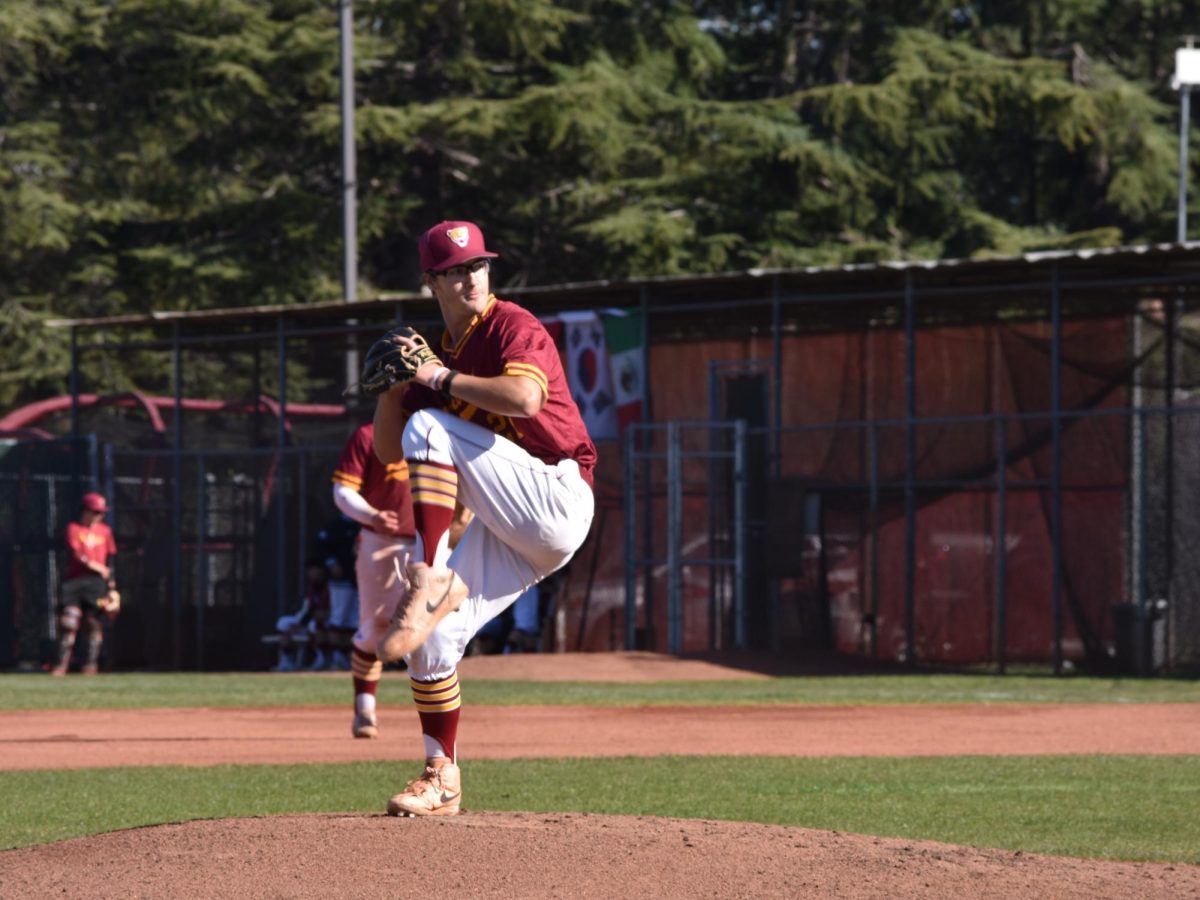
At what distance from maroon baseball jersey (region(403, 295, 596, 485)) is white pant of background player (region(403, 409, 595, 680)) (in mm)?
93

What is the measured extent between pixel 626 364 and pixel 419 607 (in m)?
15.3

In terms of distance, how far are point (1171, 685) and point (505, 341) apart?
11.9 meters

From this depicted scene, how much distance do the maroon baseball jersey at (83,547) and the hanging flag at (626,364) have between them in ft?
18.9

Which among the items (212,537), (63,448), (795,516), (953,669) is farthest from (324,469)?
(953,669)

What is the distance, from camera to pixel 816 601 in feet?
66.3

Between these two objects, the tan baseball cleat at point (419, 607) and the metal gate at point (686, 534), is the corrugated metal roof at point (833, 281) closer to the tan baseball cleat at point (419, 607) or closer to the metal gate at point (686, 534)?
the metal gate at point (686, 534)

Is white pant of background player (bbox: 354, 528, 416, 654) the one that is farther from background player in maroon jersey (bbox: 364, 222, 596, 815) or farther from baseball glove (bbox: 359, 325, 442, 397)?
baseball glove (bbox: 359, 325, 442, 397)

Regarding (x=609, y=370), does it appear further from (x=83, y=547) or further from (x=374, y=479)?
(x=374, y=479)

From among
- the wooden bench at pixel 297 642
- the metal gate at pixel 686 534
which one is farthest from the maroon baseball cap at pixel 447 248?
the wooden bench at pixel 297 642

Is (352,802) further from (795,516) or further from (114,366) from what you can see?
(114,366)

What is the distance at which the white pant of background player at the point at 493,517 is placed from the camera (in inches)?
253

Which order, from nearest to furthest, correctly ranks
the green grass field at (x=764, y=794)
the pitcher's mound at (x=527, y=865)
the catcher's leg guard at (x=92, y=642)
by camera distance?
1. the pitcher's mound at (x=527, y=865)
2. the green grass field at (x=764, y=794)
3. the catcher's leg guard at (x=92, y=642)

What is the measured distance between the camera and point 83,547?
20344 mm

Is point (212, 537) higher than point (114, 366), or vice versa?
point (114, 366)
